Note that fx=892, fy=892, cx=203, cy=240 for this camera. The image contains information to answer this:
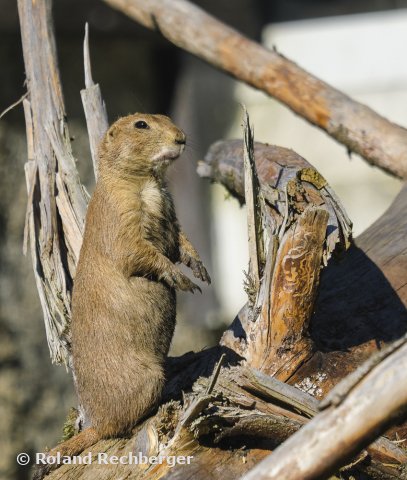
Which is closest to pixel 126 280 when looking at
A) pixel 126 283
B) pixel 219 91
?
pixel 126 283

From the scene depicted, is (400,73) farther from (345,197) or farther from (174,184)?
(174,184)

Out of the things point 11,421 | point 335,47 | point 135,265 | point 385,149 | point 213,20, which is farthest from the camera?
point 335,47

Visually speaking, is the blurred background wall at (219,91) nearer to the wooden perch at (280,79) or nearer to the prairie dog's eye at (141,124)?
the wooden perch at (280,79)

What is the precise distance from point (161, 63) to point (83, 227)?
5438mm

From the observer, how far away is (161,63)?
1064 cm

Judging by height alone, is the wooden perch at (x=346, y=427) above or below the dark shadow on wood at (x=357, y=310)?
below

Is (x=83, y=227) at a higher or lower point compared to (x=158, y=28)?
lower

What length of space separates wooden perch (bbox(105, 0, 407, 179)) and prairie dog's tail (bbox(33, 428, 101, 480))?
3.43 meters

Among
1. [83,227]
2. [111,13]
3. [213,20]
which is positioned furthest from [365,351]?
[111,13]

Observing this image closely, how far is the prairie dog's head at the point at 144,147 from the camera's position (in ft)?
17.4

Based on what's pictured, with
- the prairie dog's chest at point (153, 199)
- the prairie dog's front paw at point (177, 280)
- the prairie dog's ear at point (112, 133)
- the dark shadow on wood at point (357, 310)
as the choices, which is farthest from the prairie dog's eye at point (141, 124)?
the dark shadow on wood at point (357, 310)

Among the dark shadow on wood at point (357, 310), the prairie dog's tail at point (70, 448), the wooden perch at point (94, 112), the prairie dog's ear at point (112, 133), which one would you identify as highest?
the wooden perch at point (94, 112)

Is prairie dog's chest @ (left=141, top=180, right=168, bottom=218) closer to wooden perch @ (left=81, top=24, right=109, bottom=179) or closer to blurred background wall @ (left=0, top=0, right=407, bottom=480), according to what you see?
wooden perch @ (left=81, top=24, right=109, bottom=179)

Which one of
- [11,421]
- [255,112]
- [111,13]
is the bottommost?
[11,421]
